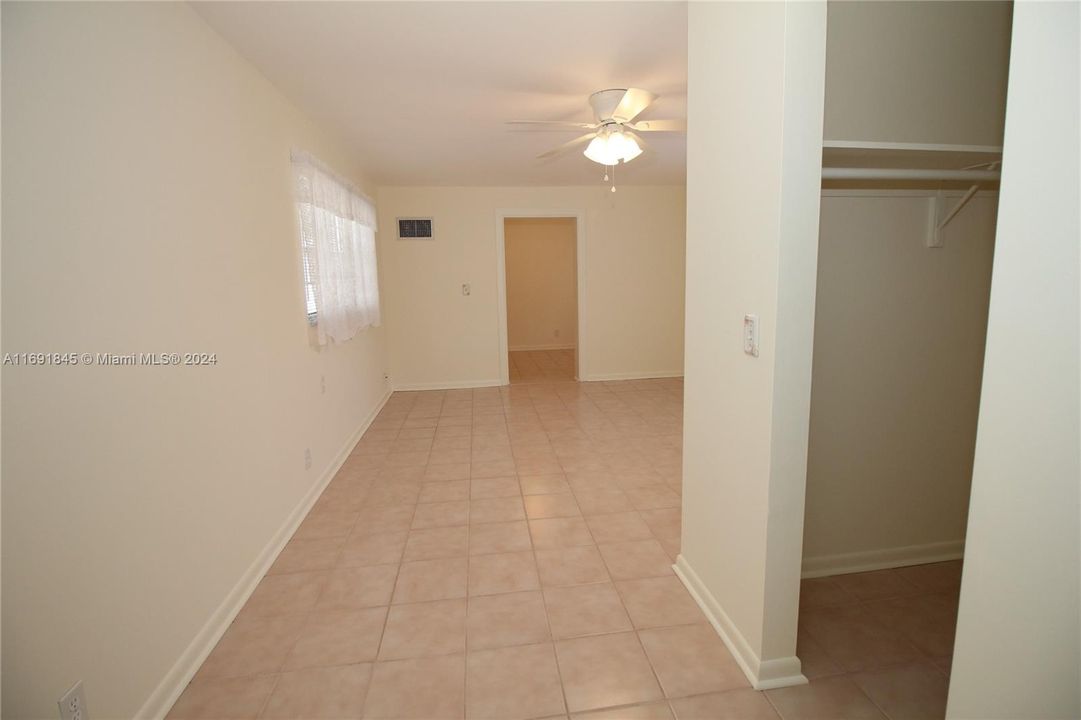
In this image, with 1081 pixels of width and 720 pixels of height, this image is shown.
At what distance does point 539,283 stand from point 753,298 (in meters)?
7.37

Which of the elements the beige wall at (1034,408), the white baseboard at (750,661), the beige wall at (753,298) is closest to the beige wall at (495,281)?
the beige wall at (753,298)

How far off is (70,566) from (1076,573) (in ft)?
6.55

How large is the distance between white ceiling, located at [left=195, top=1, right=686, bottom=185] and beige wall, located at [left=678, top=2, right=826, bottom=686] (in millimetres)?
523

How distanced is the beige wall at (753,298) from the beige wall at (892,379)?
497 mm

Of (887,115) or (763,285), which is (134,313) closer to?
(763,285)

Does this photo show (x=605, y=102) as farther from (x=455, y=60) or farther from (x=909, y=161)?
(x=909, y=161)

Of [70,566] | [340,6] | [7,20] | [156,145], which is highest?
[340,6]

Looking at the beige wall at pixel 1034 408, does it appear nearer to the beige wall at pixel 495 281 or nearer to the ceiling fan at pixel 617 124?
the ceiling fan at pixel 617 124

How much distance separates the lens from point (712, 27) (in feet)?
5.55

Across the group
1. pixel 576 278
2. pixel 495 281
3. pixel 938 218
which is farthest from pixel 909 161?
pixel 495 281

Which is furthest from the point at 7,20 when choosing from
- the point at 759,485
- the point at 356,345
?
the point at 356,345

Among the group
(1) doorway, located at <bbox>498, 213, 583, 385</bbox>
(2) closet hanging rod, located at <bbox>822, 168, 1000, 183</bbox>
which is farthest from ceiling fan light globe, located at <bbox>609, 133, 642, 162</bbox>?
(1) doorway, located at <bbox>498, 213, 583, 385</bbox>

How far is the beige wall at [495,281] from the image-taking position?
18.9 ft

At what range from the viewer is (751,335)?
154cm
